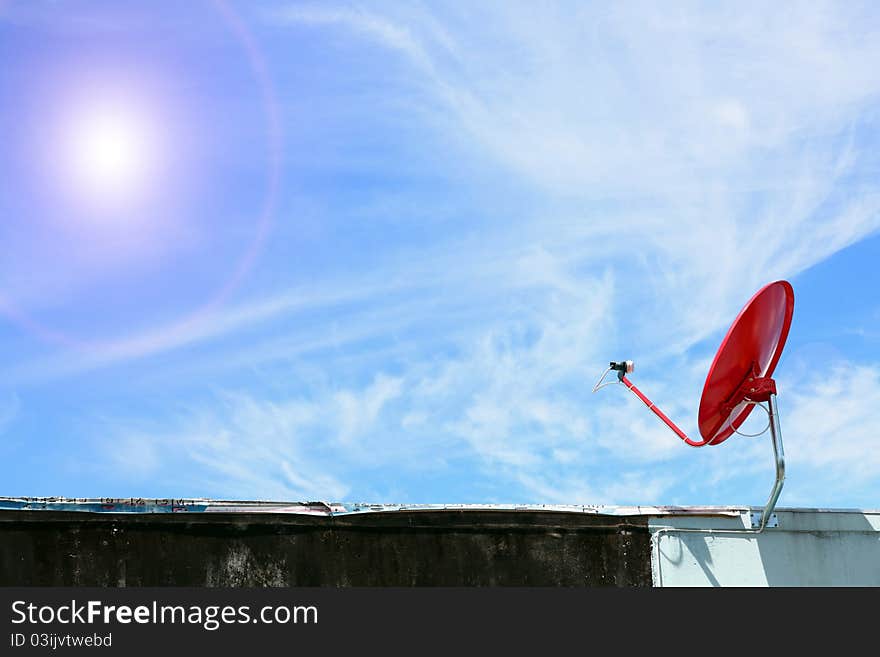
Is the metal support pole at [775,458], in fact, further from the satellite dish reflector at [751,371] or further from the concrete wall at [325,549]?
the concrete wall at [325,549]

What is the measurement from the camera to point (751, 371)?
1157 cm

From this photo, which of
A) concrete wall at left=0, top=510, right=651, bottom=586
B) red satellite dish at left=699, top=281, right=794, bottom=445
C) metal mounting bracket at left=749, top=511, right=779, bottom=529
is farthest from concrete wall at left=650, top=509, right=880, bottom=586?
red satellite dish at left=699, top=281, right=794, bottom=445

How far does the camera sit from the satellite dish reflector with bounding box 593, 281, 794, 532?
36.5ft

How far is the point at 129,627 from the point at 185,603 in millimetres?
658

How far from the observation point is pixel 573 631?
10.4 m

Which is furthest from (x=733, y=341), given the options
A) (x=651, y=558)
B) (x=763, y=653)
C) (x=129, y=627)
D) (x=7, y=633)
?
(x=7, y=633)

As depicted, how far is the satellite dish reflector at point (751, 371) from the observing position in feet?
36.5

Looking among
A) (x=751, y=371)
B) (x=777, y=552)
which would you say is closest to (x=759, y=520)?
(x=777, y=552)

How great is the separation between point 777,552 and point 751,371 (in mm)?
2578

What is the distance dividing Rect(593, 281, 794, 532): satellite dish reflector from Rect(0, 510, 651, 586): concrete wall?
180 centimetres

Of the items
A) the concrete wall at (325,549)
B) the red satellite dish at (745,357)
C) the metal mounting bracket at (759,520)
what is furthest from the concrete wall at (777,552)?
the red satellite dish at (745,357)

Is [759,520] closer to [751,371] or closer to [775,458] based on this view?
[775,458]

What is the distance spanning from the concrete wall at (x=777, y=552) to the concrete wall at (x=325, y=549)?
0.38 meters

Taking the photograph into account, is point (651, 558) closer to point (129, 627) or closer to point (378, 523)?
point (378, 523)
